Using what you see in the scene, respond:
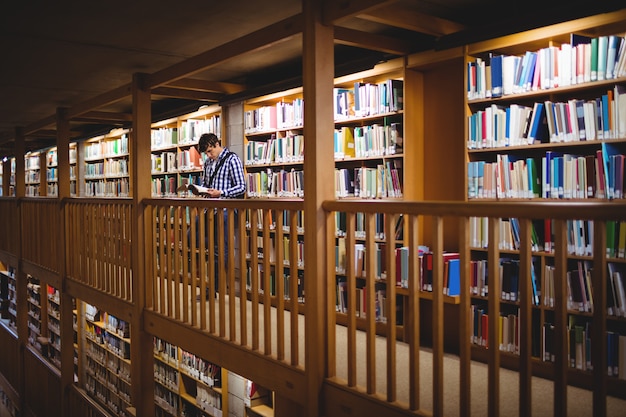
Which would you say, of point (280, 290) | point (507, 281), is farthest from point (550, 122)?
point (280, 290)

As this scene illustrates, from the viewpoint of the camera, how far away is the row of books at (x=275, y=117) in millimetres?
5728

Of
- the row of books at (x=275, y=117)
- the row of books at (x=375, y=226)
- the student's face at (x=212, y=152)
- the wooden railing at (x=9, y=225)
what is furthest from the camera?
the wooden railing at (x=9, y=225)

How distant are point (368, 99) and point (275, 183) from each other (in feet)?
5.37

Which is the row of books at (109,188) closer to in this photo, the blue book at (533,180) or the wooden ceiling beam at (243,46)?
the wooden ceiling beam at (243,46)

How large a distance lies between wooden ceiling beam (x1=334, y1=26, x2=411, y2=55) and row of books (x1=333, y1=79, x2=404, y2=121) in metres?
0.30

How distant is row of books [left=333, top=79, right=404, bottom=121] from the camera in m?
4.64

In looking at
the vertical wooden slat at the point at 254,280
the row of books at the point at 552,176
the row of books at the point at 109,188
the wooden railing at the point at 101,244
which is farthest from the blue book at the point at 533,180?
the row of books at the point at 109,188

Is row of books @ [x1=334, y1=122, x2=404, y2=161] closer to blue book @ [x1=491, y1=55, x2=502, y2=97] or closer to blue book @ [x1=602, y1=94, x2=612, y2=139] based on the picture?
blue book @ [x1=491, y1=55, x2=502, y2=97]

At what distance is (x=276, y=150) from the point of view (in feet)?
19.8

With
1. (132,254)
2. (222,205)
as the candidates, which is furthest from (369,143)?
(132,254)

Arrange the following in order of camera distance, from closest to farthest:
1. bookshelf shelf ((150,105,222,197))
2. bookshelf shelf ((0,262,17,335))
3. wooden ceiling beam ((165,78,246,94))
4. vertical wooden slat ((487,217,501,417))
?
vertical wooden slat ((487,217,501,417))
wooden ceiling beam ((165,78,246,94))
bookshelf shelf ((150,105,222,197))
bookshelf shelf ((0,262,17,335))

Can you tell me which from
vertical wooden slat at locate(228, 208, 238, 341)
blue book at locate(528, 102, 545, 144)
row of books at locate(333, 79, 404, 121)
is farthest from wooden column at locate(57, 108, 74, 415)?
blue book at locate(528, 102, 545, 144)

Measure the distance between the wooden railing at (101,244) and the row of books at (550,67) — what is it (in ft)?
10.2

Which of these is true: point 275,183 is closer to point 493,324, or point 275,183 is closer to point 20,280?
point 493,324
